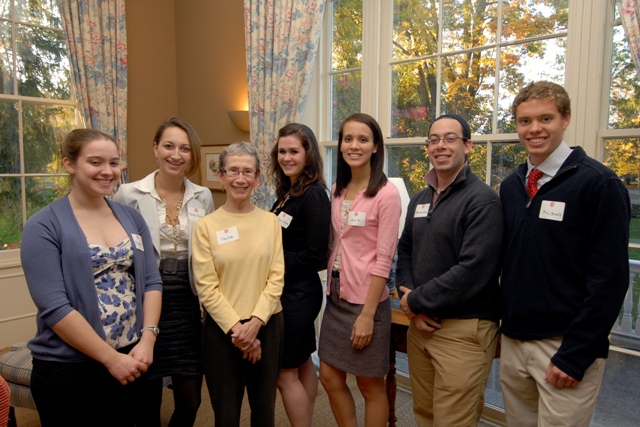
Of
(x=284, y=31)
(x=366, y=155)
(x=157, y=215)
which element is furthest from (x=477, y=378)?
(x=284, y=31)

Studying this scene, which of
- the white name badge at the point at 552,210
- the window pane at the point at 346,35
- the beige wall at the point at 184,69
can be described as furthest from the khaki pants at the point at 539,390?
the beige wall at the point at 184,69

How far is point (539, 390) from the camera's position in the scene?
4.72 ft

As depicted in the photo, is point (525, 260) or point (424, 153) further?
point (424, 153)

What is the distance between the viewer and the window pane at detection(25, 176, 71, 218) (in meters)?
3.48

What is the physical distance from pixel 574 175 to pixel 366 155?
0.76 m

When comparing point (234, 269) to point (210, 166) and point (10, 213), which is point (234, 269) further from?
point (10, 213)

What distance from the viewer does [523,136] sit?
1.47 meters

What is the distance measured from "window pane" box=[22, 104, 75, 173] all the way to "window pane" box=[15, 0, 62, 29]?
26.1 inches

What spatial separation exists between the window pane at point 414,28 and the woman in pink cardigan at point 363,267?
3.82 ft

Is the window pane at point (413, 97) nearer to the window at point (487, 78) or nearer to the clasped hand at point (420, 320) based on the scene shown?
the window at point (487, 78)

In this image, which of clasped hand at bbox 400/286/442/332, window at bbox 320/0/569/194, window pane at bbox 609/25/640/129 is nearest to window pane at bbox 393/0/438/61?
window at bbox 320/0/569/194

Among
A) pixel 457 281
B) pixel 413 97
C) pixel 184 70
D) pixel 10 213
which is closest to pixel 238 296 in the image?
pixel 457 281

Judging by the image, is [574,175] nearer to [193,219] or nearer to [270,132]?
[193,219]

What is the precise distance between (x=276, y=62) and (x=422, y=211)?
6.18 ft
